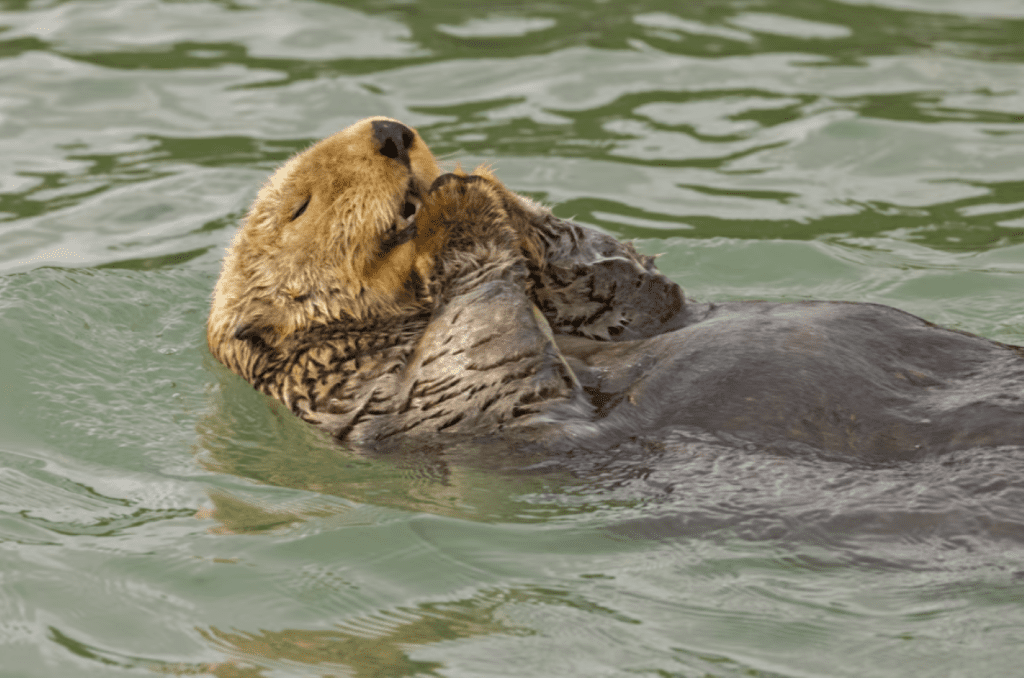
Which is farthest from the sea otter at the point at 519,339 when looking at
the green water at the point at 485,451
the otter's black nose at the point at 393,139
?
the green water at the point at 485,451

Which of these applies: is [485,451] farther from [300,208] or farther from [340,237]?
[300,208]

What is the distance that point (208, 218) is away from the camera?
22.1ft

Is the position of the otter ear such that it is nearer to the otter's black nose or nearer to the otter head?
the otter head

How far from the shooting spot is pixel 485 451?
12.0 ft

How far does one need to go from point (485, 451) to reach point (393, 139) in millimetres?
1114

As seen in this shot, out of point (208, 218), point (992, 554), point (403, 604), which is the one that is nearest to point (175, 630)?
point (403, 604)

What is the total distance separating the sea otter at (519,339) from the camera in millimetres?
3486

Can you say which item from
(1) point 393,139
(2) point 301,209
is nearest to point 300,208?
(2) point 301,209

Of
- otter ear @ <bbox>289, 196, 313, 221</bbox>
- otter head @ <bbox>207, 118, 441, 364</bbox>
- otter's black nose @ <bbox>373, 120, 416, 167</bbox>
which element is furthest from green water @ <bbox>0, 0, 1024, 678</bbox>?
otter's black nose @ <bbox>373, 120, 416, 167</bbox>

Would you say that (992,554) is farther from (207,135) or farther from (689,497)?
(207,135)

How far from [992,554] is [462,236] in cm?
197

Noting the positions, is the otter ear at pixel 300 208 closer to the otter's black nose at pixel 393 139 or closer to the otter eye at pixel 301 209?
the otter eye at pixel 301 209

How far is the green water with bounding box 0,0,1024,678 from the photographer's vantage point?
300cm

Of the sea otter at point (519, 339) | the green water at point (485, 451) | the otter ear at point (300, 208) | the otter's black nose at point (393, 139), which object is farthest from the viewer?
the otter ear at point (300, 208)
